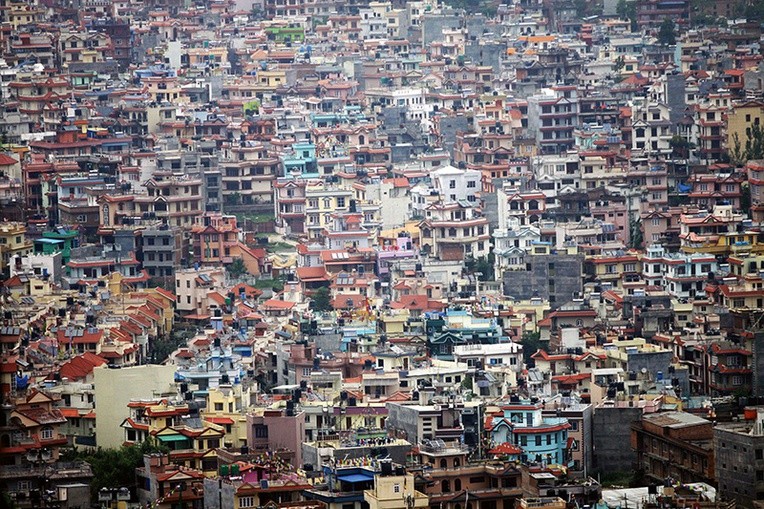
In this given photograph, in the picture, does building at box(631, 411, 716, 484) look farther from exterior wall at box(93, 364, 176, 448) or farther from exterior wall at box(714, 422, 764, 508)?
exterior wall at box(93, 364, 176, 448)

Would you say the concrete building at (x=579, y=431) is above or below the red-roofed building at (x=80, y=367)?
below

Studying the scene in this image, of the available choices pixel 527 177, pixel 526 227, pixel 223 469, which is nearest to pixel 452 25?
pixel 527 177

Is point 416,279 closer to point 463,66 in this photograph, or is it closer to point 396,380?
point 396,380

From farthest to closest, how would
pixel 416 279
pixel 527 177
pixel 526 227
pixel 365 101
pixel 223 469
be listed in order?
pixel 365 101, pixel 527 177, pixel 526 227, pixel 416 279, pixel 223 469

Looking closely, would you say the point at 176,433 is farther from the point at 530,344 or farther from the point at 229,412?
the point at 530,344

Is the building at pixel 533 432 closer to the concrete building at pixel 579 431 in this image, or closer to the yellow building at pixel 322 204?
the concrete building at pixel 579 431

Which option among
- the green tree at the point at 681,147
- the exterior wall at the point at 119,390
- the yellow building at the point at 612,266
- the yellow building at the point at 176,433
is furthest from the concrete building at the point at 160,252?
the yellow building at the point at 176,433

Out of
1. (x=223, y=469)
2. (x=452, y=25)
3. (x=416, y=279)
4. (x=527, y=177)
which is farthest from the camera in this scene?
(x=452, y=25)
